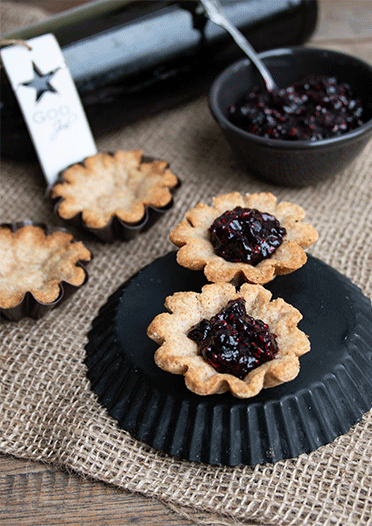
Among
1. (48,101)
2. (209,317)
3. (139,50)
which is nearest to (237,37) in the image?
(139,50)

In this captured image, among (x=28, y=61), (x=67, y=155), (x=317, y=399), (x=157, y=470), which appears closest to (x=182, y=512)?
(x=157, y=470)

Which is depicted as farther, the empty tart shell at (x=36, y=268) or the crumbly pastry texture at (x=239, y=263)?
the empty tart shell at (x=36, y=268)

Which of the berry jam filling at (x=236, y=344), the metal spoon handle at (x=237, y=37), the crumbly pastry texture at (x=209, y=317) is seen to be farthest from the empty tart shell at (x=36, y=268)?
the metal spoon handle at (x=237, y=37)

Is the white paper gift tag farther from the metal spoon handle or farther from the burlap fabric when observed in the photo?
the metal spoon handle

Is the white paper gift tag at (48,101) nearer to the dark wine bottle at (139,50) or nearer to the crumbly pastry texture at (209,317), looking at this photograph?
the dark wine bottle at (139,50)

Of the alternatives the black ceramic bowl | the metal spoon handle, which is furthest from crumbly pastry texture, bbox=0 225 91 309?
the metal spoon handle

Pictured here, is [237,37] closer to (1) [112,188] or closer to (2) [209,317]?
(1) [112,188]

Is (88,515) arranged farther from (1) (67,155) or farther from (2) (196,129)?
(2) (196,129)
